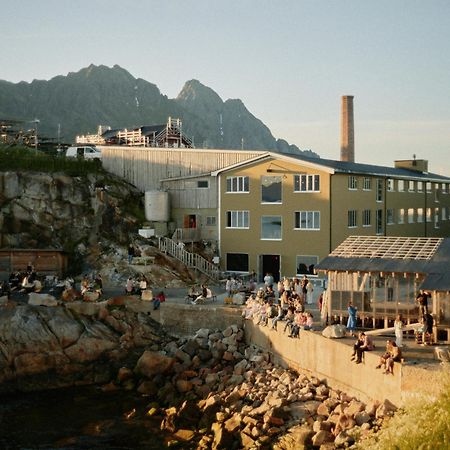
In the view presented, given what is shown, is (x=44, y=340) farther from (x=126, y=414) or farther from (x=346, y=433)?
(x=346, y=433)

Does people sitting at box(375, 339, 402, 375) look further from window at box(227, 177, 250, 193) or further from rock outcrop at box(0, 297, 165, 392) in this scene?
window at box(227, 177, 250, 193)

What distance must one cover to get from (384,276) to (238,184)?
68.3 feet

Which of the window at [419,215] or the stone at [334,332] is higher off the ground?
the window at [419,215]

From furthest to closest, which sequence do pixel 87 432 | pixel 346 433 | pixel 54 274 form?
pixel 54 274, pixel 87 432, pixel 346 433

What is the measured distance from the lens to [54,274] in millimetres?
45656

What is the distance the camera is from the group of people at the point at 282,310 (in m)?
31.0

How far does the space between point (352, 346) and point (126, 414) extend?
10933mm

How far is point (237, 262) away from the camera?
159ft

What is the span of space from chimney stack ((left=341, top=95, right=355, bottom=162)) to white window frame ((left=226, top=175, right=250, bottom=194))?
81.8 ft

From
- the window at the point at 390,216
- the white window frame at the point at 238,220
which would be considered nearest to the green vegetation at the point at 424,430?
the white window frame at the point at 238,220

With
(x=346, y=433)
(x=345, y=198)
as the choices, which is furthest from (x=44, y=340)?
(x=345, y=198)

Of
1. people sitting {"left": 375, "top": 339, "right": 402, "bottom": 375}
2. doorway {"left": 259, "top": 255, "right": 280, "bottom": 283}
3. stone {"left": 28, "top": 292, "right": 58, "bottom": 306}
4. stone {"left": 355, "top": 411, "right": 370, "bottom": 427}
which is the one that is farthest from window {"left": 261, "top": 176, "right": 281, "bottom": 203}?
stone {"left": 355, "top": 411, "right": 370, "bottom": 427}

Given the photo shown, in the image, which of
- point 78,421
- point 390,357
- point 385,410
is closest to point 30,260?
point 78,421

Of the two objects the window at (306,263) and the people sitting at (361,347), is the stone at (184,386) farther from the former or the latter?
the window at (306,263)
